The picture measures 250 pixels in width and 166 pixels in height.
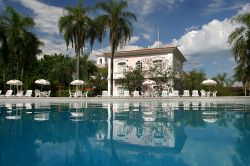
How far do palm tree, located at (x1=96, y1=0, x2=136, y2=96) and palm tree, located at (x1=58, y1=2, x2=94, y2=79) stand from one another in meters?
1.71

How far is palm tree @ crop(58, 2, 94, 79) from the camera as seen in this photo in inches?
1136

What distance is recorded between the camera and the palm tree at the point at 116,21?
91.2ft

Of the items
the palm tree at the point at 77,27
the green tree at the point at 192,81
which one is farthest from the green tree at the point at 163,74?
the palm tree at the point at 77,27

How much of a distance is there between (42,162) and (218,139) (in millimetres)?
3919

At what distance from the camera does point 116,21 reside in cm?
2780

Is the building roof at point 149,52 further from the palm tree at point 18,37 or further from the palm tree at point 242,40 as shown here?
the palm tree at point 242,40

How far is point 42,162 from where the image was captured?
4.26 metres

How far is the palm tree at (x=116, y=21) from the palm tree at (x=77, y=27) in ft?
5.62

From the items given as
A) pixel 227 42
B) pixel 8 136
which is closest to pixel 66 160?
pixel 8 136

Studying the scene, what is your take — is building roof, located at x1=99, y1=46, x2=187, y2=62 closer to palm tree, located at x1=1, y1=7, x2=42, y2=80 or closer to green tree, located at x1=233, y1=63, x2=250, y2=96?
green tree, located at x1=233, y1=63, x2=250, y2=96

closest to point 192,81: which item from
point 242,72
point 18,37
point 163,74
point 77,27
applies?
point 163,74

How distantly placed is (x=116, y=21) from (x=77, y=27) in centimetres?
426

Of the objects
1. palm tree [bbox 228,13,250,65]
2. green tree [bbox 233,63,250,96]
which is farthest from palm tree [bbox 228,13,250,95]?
green tree [bbox 233,63,250,96]

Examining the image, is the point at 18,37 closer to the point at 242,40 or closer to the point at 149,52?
the point at 149,52
